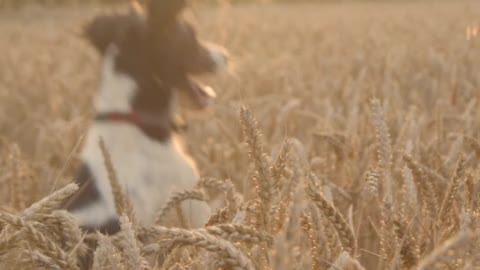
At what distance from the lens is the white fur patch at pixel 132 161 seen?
112 inches

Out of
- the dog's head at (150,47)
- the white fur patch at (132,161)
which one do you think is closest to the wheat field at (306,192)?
the white fur patch at (132,161)

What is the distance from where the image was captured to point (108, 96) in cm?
329

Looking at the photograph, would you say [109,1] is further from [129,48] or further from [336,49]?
[129,48]

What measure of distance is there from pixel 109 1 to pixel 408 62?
25752 mm

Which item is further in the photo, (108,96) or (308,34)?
(308,34)

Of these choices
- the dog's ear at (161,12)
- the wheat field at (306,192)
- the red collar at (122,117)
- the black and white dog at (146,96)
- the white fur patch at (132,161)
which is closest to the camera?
the wheat field at (306,192)

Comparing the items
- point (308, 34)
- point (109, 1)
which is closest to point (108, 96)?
point (308, 34)

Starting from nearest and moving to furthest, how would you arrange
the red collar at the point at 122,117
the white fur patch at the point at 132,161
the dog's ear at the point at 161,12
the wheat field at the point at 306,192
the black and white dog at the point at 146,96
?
the wheat field at the point at 306,192 → the white fur patch at the point at 132,161 → the black and white dog at the point at 146,96 → the red collar at the point at 122,117 → the dog's ear at the point at 161,12

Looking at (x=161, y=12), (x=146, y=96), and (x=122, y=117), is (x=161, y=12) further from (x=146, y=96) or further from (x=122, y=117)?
(x=122, y=117)

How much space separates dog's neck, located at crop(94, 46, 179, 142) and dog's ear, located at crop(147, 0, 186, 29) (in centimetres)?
28

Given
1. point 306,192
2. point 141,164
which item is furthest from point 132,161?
point 306,192

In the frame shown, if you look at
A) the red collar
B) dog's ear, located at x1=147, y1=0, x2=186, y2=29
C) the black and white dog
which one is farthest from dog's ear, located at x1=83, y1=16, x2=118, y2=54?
the red collar

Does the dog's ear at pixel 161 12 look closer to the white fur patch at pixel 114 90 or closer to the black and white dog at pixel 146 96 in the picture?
the black and white dog at pixel 146 96

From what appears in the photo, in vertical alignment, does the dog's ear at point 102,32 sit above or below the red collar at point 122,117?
above
